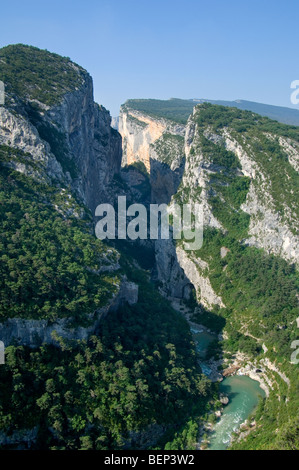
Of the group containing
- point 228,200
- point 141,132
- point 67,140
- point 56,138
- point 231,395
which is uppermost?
point 141,132

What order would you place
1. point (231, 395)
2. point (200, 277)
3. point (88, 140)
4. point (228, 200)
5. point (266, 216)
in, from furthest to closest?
point (88, 140) → point (228, 200) → point (200, 277) → point (266, 216) → point (231, 395)

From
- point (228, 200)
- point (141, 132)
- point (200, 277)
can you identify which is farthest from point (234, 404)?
point (141, 132)

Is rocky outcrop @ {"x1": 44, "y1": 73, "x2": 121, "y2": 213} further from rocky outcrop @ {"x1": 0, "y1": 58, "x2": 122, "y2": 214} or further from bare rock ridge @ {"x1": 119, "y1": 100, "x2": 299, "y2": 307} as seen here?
bare rock ridge @ {"x1": 119, "y1": 100, "x2": 299, "y2": 307}

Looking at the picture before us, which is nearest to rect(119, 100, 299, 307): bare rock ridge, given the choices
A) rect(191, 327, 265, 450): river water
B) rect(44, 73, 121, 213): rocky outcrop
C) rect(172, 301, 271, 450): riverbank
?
rect(172, 301, 271, 450): riverbank

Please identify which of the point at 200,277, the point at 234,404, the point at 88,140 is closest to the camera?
the point at 234,404

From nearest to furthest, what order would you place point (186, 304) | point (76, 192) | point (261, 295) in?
point (261, 295)
point (76, 192)
point (186, 304)

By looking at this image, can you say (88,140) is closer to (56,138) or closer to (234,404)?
(56,138)

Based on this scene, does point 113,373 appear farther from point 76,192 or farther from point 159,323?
point 76,192

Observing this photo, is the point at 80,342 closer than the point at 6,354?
No

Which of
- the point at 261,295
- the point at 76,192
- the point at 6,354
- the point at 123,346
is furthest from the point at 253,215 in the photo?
the point at 6,354
